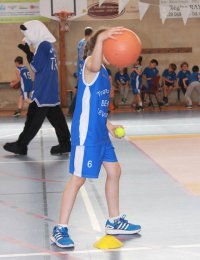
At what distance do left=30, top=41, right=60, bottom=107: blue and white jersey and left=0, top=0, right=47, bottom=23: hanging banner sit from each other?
34.4 feet

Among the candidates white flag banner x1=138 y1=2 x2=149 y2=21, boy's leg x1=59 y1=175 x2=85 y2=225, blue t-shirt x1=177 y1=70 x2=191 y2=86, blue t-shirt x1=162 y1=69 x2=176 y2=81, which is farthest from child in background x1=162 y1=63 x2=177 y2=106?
boy's leg x1=59 y1=175 x2=85 y2=225

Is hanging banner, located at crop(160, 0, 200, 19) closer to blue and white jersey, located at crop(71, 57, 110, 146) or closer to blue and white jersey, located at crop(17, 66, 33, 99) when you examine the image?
blue and white jersey, located at crop(17, 66, 33, 99)

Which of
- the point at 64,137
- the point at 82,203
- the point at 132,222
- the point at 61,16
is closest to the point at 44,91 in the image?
the point at 64,137

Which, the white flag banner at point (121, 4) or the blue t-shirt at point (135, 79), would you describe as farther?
the white flag banner at point (121, 4)

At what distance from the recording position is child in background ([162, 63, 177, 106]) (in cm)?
2050

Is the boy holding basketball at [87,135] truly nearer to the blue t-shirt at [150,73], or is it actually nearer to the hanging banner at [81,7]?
the blue t-shirt at [150,73]

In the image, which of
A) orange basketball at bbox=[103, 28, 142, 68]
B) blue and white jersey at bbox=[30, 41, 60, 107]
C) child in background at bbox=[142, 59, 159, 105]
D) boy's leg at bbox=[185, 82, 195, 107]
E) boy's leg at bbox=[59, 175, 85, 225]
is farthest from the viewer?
child in background at bbox=[142, 59, 159, 105]

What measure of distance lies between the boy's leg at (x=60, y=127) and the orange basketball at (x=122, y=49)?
507cm

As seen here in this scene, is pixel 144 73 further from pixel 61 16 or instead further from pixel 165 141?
pixel 165 141

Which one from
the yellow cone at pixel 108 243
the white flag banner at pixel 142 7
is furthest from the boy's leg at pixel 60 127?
the white flag banner at pixel 142 7

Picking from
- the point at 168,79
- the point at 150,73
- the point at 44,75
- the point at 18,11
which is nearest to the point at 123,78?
the point at 150,73

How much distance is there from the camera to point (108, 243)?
5672 mm

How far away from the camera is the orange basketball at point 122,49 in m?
5.68

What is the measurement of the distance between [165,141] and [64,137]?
2183 mm
